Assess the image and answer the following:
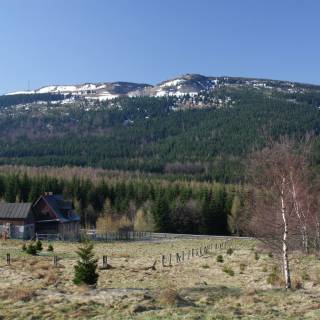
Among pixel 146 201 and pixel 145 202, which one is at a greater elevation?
pixel 146 201

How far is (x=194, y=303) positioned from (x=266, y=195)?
11156 mm

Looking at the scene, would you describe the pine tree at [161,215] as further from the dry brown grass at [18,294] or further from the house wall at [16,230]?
the dry brown grass at [18,294]

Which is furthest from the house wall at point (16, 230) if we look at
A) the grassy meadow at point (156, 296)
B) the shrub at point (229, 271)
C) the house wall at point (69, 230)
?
the shrub at point (229, 271)

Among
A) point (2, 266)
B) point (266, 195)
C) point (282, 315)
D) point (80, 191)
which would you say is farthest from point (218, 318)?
point (80, 191)

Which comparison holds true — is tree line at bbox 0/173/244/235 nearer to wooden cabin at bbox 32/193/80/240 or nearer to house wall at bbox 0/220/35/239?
wooden cabin at bbox 32/193/80/240

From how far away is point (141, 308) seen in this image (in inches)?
712

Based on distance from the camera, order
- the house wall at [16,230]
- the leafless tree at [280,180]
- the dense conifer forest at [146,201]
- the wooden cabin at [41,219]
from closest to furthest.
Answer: the leafless tree at [280,180], the house wall at [16,230], the wooden cabin at [41,219], the dense conifer forest at [146,201]

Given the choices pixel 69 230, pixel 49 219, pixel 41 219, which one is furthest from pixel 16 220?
pixel 69 230

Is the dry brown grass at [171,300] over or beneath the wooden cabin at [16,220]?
over

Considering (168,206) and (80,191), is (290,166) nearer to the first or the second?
(168,206)

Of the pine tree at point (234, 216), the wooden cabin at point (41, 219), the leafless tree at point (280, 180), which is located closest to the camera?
the leafless tree at point (280, 180)

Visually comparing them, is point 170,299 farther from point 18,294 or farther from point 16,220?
point 16,220

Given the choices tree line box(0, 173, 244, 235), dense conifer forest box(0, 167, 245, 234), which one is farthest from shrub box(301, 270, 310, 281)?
dense conifer forest box(0, 167, 245, 234)

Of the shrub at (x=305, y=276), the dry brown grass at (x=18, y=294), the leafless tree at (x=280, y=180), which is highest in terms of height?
the leafless tree at (x=280, y=180)
